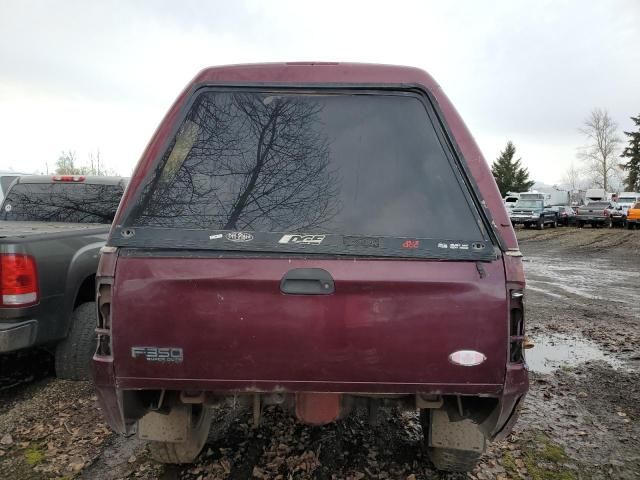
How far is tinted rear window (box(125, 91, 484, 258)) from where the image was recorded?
202 centimetres

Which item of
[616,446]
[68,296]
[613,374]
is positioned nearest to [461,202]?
[616,446]

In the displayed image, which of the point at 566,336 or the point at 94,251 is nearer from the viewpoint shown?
the point at 94,251

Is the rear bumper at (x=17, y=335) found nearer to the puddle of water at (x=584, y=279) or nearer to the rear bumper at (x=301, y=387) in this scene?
the rear bumper at (x=301, y=387)

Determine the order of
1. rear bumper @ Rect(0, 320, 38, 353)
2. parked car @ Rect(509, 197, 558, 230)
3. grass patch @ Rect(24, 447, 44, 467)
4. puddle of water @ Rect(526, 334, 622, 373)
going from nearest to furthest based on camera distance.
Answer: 1. grass patch @ Rect(24, 447, 44, 467)
2. rear bumper @ Rect(0, 320, 38, 353)
3. puddle of water @ Rect(526, 334, 622, 373)
4. parked car @ Rect(509, 197, 558, 230)

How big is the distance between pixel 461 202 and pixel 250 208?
97 cm

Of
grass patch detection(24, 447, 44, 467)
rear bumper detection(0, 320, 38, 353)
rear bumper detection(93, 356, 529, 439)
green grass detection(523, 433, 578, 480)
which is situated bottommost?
green grass detection(523, 433, 578, 480)

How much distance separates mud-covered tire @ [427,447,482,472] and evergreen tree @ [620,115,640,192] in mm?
72655

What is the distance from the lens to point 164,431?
7.64 feet

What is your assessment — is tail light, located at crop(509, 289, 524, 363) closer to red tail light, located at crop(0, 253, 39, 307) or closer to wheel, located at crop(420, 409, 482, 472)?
wheel, located at crop(420, 409, 482, 472)

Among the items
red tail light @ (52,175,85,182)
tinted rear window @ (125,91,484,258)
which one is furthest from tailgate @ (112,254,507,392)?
red tail light @ (52,175,85,182)

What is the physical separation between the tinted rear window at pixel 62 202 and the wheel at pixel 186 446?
3.93 meters

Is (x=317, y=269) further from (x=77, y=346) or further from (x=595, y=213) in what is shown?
(x=595, y=213)

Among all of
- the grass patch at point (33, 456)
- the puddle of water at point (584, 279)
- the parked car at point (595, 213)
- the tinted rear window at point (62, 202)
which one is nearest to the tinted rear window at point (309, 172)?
the grass patch at point (33, 456)

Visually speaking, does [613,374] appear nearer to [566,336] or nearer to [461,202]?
[566,336]
